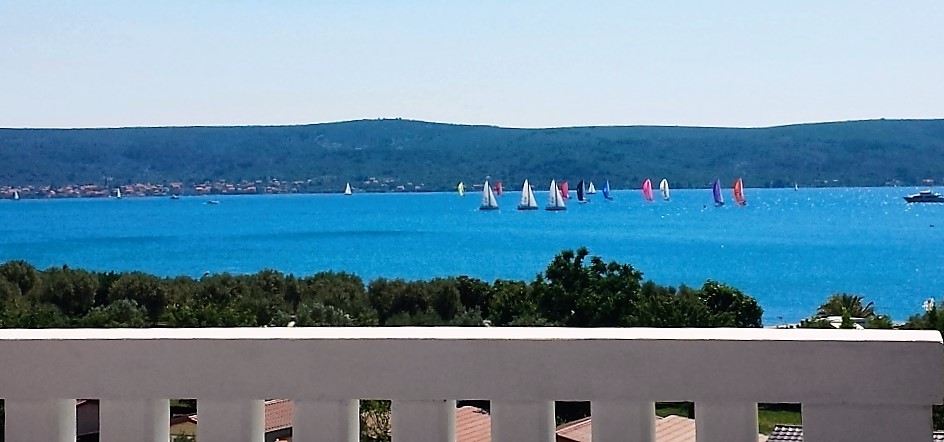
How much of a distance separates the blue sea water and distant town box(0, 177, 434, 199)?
373 centimetres

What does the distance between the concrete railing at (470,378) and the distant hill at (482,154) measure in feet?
264

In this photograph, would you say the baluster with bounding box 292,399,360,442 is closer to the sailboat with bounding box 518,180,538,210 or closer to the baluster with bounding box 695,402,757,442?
the baluster with bounding box 695,402,757,442

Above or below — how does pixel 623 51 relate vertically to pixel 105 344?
above

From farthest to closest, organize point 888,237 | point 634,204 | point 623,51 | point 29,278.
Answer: point 634,204 < point 888,237 < point 623,51 < point 29,278

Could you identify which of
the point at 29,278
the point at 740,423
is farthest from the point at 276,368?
the point at 29,278

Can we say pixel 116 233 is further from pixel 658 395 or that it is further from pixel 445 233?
pixel 658 395

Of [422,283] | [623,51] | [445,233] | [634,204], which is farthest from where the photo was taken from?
[634,204]

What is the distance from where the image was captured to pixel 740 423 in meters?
1.28

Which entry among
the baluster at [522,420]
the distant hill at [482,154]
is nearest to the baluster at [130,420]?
the baluster at [522,420]

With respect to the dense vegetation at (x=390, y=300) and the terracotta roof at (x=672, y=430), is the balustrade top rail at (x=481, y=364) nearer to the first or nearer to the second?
the terracotta roof at (x=672, y=430)

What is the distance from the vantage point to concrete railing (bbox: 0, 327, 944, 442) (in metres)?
1.27

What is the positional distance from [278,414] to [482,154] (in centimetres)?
9335

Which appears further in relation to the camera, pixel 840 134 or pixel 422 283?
pixel 840 134

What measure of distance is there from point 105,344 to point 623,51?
6783 centimetres
